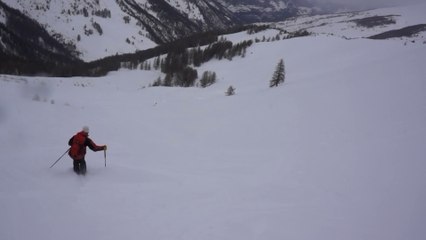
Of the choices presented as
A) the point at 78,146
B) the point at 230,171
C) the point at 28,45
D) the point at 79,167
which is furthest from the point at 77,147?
the point at 28,45

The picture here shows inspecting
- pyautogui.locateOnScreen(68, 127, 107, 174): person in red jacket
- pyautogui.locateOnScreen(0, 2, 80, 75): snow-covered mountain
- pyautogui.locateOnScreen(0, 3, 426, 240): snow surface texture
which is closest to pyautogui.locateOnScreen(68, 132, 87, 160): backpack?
pyautogui.locateOnScreen(68, 127, 107, 174): person in red jacket

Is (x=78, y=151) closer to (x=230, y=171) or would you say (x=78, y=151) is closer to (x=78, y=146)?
(x=78, y=146)

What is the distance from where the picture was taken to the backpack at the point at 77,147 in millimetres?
9422

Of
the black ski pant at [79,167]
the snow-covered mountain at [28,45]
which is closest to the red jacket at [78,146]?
the black ski pant at [79,167]

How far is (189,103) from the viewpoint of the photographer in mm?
28344

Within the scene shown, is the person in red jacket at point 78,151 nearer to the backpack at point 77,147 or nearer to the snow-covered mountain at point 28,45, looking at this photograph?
the backpack at point 77,147

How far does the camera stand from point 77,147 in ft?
31.2

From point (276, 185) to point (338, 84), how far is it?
18641 millimetres

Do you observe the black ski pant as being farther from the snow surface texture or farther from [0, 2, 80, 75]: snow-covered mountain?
[0, 2, 80, 75]: snow-covered mountain

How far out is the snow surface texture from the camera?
7.11 m

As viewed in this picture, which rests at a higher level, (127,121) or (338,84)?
(338,84)

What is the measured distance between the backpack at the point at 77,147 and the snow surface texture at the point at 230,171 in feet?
2.06

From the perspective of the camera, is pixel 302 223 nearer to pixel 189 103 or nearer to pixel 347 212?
pixel 347 212

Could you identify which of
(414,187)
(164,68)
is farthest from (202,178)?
(164,68)
